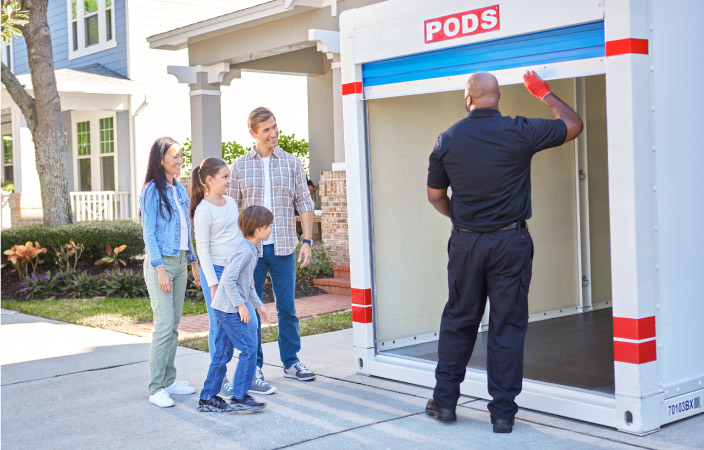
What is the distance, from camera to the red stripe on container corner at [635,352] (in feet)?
14.4

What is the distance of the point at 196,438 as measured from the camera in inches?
186

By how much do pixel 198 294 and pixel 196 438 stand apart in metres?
5.55

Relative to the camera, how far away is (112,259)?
11.9 metres

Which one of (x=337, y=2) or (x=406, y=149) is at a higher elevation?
(x=337, y=2)

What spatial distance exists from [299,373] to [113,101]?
525 inches

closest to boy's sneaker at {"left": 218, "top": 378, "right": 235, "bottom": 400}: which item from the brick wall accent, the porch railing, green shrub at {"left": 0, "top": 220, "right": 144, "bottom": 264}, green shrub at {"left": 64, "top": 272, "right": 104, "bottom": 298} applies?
the brick wall accent

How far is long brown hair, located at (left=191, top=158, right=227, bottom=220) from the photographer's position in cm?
522

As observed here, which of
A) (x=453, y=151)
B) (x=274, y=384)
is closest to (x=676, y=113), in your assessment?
(x=453, y=151)

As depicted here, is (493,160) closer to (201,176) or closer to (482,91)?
(482,91)

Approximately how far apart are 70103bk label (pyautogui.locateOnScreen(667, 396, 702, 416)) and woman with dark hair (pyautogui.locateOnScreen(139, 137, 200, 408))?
3.02 m

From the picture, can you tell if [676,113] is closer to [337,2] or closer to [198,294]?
[198,294]

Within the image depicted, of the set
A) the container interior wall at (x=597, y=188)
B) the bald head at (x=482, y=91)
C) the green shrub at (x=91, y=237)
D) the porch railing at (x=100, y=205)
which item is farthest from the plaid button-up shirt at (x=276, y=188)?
the porch railing at (x=100, y=205)

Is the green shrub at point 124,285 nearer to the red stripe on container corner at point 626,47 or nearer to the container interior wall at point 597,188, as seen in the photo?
the container interior wall at point 597,188

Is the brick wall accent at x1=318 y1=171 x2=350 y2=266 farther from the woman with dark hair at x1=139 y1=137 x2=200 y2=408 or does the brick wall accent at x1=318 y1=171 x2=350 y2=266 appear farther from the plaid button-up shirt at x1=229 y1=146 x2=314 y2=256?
the woman with dark hair at x1=139 y1=137 x2=200 y2=408
